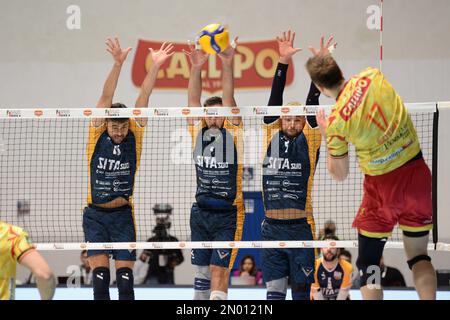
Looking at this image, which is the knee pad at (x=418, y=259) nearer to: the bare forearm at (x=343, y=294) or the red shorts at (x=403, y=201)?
the red shorts at (x=403, y=201)

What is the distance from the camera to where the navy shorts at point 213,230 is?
8758 mm

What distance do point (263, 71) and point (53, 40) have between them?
4.81 m

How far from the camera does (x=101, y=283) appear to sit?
→ 8.75 meters

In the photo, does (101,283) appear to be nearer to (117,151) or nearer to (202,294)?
(202,294)

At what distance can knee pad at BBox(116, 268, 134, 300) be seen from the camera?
8.76 metres

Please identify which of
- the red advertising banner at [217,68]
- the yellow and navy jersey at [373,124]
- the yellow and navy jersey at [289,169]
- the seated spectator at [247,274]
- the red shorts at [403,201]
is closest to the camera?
the yellow and navy jersey at [373,124]

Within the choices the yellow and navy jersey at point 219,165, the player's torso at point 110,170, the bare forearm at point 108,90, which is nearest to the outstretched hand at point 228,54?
the yellow and navy jersey at point 219,165

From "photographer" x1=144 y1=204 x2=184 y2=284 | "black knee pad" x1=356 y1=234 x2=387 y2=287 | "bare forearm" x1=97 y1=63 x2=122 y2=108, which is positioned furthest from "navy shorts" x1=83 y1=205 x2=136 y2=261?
"photographer" x1=144 y1=204 x2=184 y2=284

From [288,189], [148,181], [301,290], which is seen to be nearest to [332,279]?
[301,290]

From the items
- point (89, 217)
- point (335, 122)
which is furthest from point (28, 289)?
point (335, 122)

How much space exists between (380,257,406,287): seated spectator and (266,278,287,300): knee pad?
20.0 ft

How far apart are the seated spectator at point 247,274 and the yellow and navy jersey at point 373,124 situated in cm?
836

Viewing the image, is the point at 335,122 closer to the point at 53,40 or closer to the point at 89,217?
the point at 89,217

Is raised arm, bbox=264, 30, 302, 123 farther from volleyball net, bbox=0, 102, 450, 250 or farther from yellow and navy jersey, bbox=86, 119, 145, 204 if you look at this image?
volleyball net, bbox=0, 102, 450, 250
